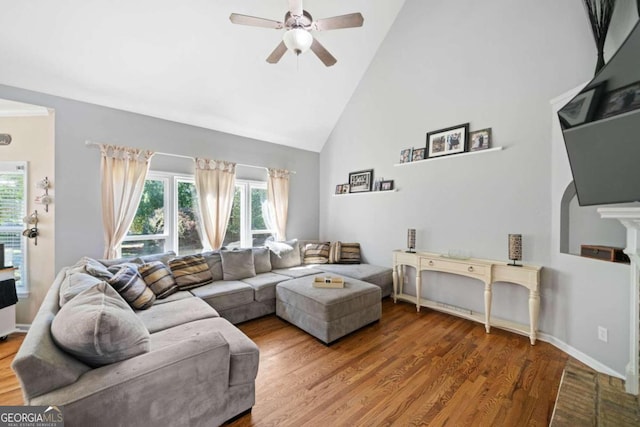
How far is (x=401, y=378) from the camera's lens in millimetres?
1905

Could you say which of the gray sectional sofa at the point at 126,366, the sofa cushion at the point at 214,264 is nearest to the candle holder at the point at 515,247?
the gray sectional sofa at the point at 126,366

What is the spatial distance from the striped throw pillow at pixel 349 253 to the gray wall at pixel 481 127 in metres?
0.18

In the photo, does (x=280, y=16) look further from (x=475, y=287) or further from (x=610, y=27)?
(x=475, y=287)

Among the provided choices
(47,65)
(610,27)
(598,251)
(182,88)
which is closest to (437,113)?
(610,27)

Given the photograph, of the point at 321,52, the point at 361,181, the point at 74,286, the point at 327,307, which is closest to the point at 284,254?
the point at 327,307

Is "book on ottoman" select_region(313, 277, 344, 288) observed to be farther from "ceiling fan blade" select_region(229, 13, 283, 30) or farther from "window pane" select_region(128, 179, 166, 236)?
"ceiling fan blade" select_region(229, 13, 283, 30)

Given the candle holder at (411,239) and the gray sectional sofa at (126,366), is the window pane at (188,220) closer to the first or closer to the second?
the gray sectional sofa at (126,366)

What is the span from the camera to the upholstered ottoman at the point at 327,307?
7.89ft

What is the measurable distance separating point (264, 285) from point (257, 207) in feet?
5.71

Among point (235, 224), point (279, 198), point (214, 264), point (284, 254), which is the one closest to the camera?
point (214, 264)

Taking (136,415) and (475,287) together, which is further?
(475,287)

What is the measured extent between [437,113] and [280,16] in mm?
2347

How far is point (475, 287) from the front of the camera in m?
2.95

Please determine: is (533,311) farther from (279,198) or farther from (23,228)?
(23,228)
